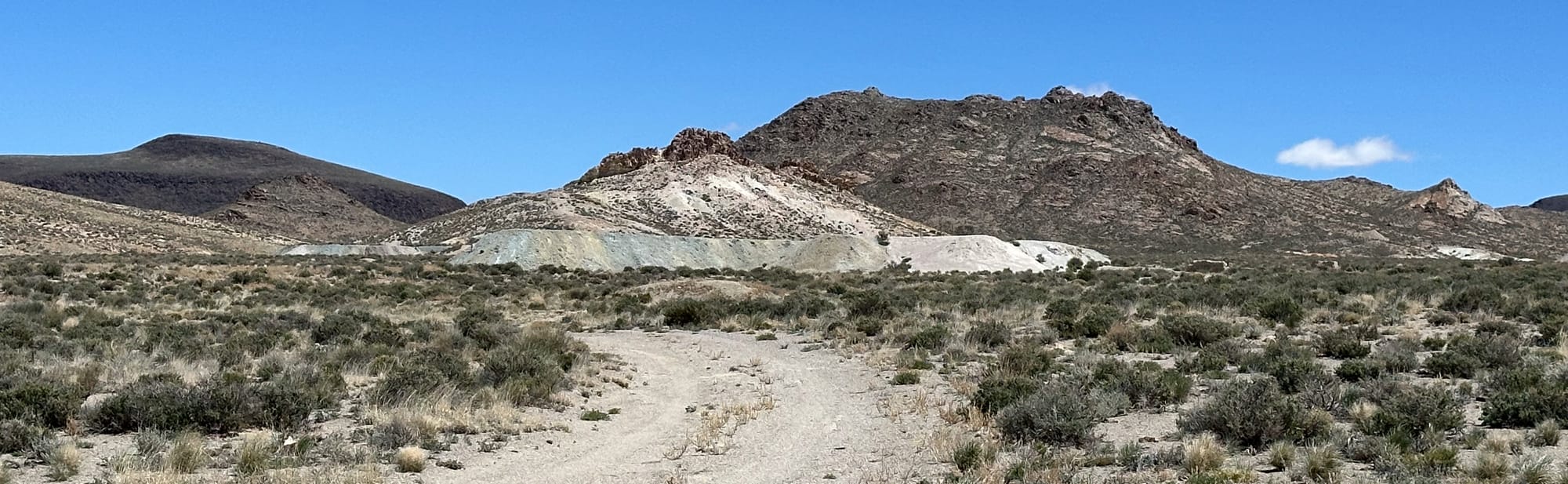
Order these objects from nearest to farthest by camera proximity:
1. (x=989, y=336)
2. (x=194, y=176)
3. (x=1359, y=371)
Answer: (x=1359, y=371)
(x=989, y=336)
(x=194, y=176)

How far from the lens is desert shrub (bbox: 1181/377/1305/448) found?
30.6 ft

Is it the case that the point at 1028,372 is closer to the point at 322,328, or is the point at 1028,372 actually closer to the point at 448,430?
the point at 448,430

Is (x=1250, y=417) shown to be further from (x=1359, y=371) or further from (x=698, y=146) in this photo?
(x=698, y=146)

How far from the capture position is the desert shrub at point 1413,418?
9.16m

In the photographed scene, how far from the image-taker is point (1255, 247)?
77.3m

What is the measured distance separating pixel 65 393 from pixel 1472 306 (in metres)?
24.6

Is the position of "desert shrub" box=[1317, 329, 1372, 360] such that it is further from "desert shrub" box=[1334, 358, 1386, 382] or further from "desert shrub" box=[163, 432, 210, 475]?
"desert shrub" box=[163, 432, 210, 475]

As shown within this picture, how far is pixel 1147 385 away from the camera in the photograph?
39.2ft

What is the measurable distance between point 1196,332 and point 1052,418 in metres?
8.83

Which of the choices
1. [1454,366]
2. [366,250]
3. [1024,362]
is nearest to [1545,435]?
[1454,366]

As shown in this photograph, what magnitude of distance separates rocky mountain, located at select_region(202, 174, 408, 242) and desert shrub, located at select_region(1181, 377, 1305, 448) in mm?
101278

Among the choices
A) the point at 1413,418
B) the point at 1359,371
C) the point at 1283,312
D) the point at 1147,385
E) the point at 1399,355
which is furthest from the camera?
the point at 1283,312

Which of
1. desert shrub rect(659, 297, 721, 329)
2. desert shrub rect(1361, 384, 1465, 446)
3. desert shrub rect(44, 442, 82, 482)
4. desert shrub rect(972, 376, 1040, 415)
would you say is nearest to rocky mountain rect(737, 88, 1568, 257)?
desert shrub rect(659, 297, 721, 329)

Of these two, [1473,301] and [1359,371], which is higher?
[1473,301]
